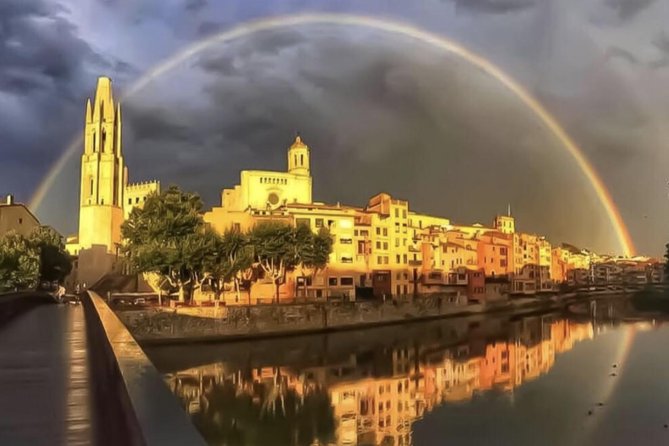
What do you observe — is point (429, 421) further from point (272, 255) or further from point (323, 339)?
point (272, 255)

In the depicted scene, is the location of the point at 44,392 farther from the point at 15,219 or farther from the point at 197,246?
the point at 15,219

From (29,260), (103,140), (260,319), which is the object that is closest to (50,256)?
(29,260)

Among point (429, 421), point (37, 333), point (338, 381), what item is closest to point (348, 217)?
point (338, 381)

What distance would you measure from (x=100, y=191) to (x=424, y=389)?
71013mm

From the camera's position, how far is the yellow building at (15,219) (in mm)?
63031

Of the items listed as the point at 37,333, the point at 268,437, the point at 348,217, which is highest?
the point at 348,217

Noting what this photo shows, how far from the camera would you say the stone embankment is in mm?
38344

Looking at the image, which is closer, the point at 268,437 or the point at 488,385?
the point at 268,437

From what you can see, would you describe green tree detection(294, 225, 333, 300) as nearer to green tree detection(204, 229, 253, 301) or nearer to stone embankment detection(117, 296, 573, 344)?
stone embankment detection(117, 296, 573, 344)

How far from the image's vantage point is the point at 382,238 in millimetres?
70750

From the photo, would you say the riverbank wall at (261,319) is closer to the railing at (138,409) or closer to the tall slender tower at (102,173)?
the railing at (138,409)

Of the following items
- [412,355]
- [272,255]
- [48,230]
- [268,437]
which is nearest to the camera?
[268,437]

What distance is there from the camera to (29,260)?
143ft

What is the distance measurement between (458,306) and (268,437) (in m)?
54.0
